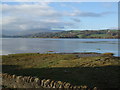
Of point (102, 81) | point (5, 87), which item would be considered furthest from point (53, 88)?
point (102, 81)

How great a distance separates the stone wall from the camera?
11.2 m

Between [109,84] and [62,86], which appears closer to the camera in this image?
[62,86]

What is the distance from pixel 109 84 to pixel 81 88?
253 inches

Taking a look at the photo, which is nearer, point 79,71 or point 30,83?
point 30,83

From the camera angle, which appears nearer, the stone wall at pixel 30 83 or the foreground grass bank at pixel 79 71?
the stone wall at pixel 30 83

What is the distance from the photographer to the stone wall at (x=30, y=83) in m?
11.2

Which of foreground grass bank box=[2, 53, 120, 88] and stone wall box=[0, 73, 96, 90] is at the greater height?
stone wall box=[0, 73, 96, 90]

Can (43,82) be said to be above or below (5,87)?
above

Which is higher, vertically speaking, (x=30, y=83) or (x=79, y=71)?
(x=30, y=83)

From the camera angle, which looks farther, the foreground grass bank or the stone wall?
the foreground grass bank

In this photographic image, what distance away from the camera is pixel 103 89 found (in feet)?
45.3

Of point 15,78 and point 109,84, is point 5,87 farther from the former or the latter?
point 109,84

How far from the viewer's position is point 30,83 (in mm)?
13250

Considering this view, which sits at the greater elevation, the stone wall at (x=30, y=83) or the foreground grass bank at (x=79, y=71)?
the stone wall at (x=30, y=83)
